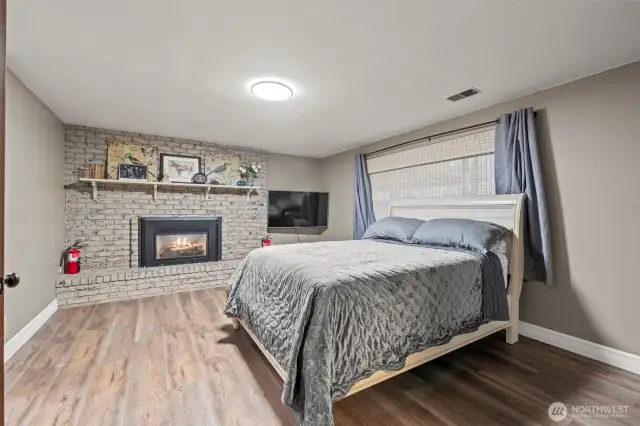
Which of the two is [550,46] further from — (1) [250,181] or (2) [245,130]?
(1) [250,181]

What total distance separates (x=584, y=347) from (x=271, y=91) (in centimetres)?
338

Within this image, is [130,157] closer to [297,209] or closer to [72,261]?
[72,261]

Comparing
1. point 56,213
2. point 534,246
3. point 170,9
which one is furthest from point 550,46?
point 56,213

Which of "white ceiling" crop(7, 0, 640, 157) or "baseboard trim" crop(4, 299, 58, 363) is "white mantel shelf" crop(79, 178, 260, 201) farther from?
"baseboard trim" crop(4, 299, 58, 363)

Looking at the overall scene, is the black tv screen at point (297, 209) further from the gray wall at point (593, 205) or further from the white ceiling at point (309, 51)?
the gray wall at point (593, 205)

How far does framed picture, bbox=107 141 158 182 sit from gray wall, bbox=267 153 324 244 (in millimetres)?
1840

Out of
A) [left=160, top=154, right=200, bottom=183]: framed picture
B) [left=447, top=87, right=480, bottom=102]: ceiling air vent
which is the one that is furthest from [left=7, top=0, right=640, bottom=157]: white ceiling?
[left=160, top=154, right=200, bottom=183]: framed picture

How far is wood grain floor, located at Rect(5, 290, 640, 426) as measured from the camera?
1.60 meters

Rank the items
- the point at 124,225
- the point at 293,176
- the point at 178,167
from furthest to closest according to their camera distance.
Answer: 1. the point at 293,176
2. the point at 178,167
3. the point at 124,225

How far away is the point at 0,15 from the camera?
0.91 meters

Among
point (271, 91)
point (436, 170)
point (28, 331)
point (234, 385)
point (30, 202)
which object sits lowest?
point (234, 385)

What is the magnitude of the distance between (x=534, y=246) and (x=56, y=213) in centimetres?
507

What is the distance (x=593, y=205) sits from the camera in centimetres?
230

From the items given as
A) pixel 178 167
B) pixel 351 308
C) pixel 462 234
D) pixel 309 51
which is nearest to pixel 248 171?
pixel 178 167
